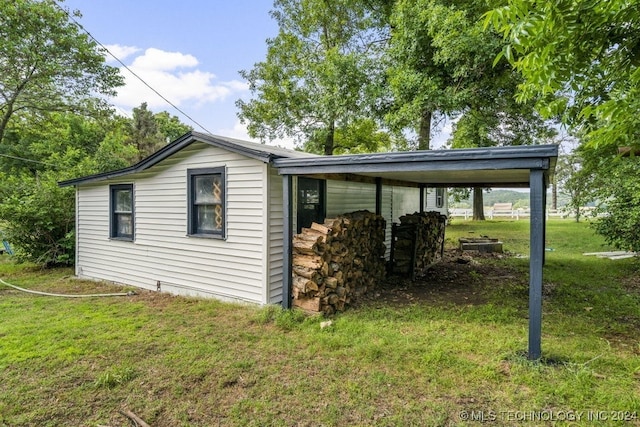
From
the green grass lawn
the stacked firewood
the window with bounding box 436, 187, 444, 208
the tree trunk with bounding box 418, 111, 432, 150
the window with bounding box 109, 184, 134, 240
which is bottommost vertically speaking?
the green grass lawn

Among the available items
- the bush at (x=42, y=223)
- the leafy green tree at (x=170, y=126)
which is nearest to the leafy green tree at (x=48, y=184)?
the bush at (x=42, y=223)

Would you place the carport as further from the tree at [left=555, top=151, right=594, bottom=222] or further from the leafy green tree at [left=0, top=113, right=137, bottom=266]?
the leafy green tree at [left=0, top=113, right=137, bottom=266]

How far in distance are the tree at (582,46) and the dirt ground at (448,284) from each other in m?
3.29

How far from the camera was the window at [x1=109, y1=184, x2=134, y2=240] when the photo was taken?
7.05 meters

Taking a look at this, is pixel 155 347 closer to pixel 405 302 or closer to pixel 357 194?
pixel 405 302

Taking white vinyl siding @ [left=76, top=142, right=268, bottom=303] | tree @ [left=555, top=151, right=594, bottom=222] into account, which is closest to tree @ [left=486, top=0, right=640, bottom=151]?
white vinyl siding @ [left=76, top=142, right=268, bottom=303]

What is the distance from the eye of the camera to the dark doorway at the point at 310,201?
18.5 ft

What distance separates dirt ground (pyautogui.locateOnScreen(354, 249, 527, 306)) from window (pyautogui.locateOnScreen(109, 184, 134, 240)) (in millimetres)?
5066

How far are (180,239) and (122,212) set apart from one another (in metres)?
2.05

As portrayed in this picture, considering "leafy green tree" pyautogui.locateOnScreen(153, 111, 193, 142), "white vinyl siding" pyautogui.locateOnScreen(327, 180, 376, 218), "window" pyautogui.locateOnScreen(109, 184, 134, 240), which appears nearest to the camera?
"white vinyl siding" pyautogui.locateOnScreen(327, 180, 376, 218)

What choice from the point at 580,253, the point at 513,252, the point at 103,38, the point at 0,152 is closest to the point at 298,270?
the point at 513,252

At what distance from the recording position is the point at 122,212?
23.5 ft

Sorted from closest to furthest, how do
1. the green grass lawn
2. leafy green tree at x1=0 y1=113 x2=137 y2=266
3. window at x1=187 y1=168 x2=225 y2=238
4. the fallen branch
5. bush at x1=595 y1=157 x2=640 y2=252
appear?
the fallen branch → the green grass lawn → window at x1=187 y1=168 x2=225 y2=238 → bush at x1=595 y1=157 x2=640 y2=252 → leafy green tree at x1=0 y1=113 x2=137 y2=266

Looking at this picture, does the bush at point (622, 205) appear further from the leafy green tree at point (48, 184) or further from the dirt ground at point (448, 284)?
the leafy green tree at point (48, 184)
